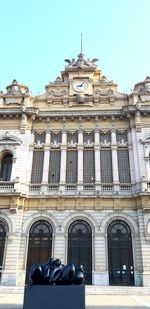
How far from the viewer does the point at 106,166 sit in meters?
23.6

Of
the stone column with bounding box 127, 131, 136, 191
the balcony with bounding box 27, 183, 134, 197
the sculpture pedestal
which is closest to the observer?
the sculpture pedestal

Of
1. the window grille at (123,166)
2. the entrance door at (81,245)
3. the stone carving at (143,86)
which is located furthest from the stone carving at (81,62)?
the entrance door at (81,245)

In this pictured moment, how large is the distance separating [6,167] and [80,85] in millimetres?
11247

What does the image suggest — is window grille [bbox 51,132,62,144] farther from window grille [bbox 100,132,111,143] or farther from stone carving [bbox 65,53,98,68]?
stone carving [bbox 65,53,98,68]

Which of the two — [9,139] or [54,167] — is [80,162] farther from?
[9,139]

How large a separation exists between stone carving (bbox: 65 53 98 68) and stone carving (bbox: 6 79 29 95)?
5357 mm

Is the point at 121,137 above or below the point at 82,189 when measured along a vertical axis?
above

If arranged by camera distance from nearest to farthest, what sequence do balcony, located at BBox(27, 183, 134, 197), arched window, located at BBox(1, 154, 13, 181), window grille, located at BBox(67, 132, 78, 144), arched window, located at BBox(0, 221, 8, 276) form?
arched window, located at BBox(0, 221, 8, 276), balcony, located at BBox(27, 183, 134, 197), arched window, located at BBox(1, 154, 13, 181), window grille, located at BBox(67, 132, 78, 144)

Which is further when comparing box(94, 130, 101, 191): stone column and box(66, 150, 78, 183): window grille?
box(66, 150, 78, 183): window grille

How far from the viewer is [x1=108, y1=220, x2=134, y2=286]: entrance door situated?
65.3 feet

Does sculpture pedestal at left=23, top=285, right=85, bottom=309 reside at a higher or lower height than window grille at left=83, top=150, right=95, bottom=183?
lower

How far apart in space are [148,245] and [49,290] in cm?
1379

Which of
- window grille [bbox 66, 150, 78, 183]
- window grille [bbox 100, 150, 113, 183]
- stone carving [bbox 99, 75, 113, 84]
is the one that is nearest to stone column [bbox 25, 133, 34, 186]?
window grille [bbox 66, 150, 78, 183]

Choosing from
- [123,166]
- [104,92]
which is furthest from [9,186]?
[104,92]
